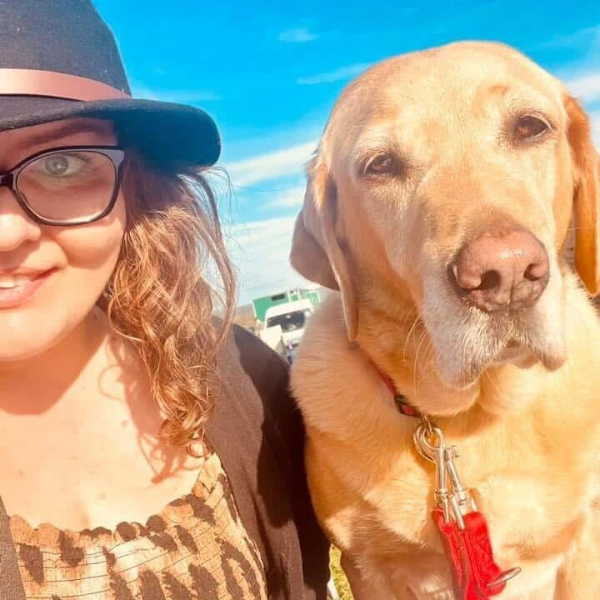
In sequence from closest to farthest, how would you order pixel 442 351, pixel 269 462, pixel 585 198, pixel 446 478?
pixel 442 351, pixel 446 478, pixel 269 462, pixel 585 198

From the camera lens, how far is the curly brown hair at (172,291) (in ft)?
6.63

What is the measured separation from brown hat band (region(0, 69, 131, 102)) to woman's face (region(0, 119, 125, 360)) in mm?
113

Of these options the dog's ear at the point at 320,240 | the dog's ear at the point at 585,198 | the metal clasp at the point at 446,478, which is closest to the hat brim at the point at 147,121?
the dog's ear at the point at 320,240

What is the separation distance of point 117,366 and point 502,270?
51.3 inches

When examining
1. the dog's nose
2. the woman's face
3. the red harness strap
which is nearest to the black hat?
the woman's face

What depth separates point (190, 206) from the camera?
7.22 feet

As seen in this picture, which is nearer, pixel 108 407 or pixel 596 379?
pixel 108 407

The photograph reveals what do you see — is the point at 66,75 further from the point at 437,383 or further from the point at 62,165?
the point at 437,383

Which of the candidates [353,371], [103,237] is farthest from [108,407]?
[353,371]

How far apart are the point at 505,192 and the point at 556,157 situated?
492 millimetres

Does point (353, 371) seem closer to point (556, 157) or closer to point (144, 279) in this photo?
point (144, 279)

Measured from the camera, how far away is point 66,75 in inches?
59.0

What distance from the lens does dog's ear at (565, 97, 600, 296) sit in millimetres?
2279

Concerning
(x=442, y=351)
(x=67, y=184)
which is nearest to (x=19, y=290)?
(x=67, y=184)
